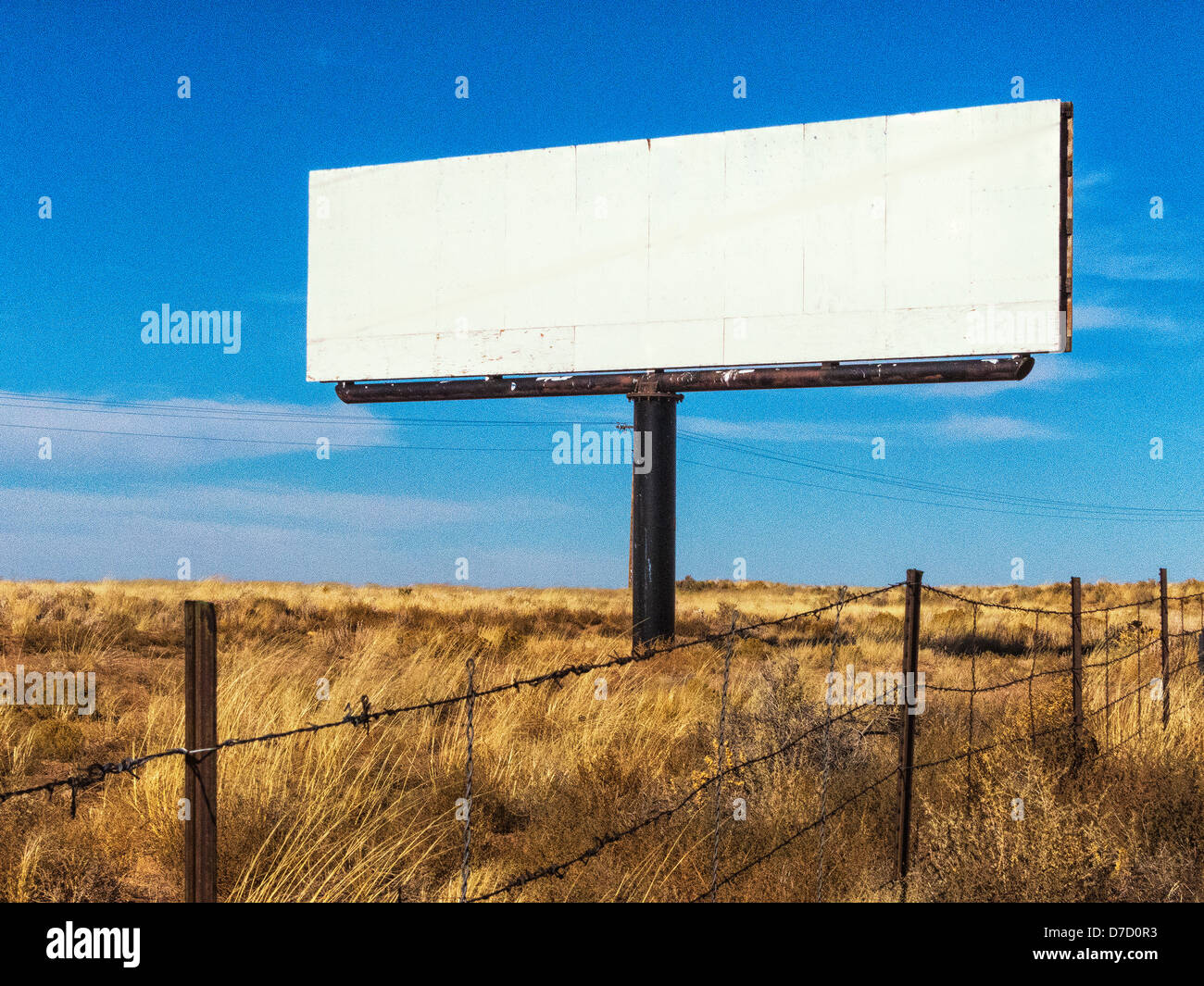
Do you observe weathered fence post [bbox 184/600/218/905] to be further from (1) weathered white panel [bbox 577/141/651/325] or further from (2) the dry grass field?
(1) weathered white panel [bbox 577/141/651/325]

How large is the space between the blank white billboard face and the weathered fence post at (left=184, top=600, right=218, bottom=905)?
12.9 meters

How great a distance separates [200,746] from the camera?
278cm

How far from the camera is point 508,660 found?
1264cm

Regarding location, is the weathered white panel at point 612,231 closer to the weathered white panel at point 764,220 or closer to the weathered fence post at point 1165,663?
the weathered white panel at point 764,220

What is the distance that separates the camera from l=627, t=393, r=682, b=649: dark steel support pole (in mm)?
14742

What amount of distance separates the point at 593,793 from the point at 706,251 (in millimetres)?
10752

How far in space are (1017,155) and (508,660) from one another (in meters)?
9.48

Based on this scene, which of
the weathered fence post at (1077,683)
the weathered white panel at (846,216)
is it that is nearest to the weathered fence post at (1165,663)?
the weathered fence post at (1077,683)

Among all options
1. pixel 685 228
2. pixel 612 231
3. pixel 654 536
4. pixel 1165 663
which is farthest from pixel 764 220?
pixel 1165 663

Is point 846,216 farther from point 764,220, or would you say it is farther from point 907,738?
point 907,738

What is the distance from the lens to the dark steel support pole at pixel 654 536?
580 inches
